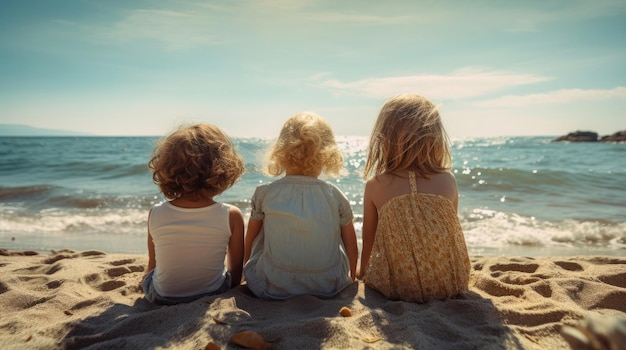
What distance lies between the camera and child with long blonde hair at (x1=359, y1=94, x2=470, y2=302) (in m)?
2.86

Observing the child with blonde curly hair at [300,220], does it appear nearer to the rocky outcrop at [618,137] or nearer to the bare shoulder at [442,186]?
the bare shoulder at [442,186]

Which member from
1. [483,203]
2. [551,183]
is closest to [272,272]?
[483,203]

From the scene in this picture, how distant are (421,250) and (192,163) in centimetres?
155

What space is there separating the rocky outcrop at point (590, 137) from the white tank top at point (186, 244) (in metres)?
37.8

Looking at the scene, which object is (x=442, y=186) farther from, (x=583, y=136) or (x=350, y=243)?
(x=583, y=136)

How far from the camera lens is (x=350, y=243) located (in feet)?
10.4

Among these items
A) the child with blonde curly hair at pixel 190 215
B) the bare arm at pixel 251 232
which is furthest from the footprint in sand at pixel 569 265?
the child with blonde curly hair at pixel 190 215

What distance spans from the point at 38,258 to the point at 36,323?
7.39 feet

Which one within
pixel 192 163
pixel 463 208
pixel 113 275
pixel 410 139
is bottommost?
pixel 463 208

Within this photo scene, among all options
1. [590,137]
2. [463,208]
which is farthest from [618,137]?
[463,208]

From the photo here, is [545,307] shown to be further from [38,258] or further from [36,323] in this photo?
[38,258]

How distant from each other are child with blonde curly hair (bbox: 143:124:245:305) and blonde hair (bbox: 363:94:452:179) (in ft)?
3.33

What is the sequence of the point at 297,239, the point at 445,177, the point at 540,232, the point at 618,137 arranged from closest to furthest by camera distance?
the point at 297,239, the point at 445,177, the point at 540,232, the point at 618,137

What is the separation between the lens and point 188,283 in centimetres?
289
